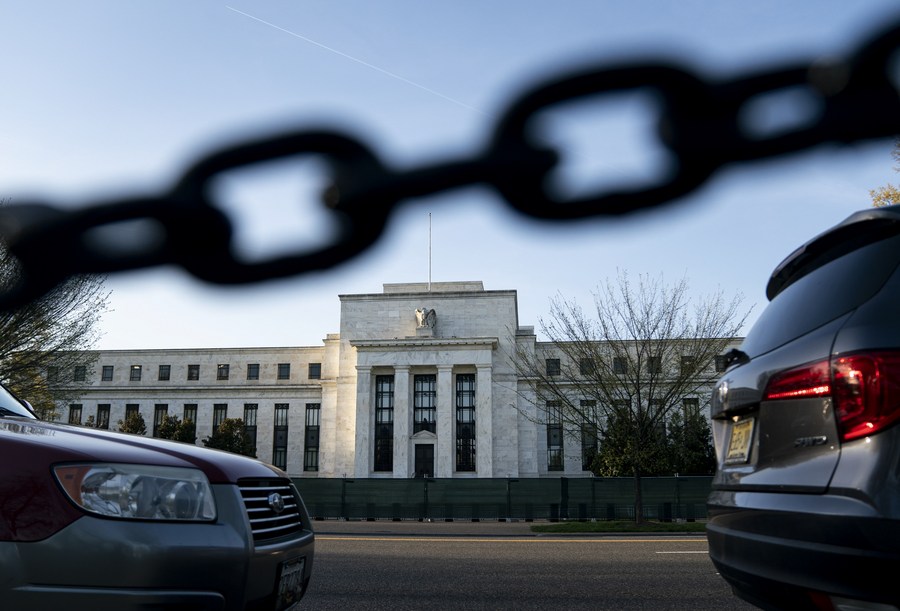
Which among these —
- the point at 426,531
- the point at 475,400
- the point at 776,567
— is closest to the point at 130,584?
the point at 776,567

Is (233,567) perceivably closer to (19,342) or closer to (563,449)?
Result: (19,342)

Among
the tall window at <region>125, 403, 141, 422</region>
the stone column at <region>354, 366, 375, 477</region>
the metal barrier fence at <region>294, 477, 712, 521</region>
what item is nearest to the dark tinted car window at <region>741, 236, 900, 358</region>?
the metal barrier fence at <region>294, 477, 712, 521</region>

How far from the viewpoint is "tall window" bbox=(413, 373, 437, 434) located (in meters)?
55.2

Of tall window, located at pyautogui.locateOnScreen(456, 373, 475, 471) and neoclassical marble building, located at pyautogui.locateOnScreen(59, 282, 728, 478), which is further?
tall window, located at pyautogui.locateOnScreen(456, 373, 475, 471)

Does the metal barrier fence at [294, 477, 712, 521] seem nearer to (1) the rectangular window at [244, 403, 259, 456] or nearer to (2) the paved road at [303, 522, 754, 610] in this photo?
(2) the paved road at [303, 522, 754, 610]

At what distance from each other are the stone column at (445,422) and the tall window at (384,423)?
11.4 feet

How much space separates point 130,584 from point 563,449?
54.7m

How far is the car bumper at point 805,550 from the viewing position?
8.22 feet

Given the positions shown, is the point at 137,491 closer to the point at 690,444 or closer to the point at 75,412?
the point at 690,444

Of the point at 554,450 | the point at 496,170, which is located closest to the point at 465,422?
the point at 554,450

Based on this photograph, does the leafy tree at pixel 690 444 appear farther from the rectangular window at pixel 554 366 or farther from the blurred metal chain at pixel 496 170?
the blurred metal chain at pixel 496 170

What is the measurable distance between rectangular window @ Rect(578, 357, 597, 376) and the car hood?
2172 cm

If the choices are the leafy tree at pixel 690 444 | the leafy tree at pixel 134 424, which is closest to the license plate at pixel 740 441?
the leafy tree at pixel 690 444

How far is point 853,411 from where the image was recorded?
272cm
